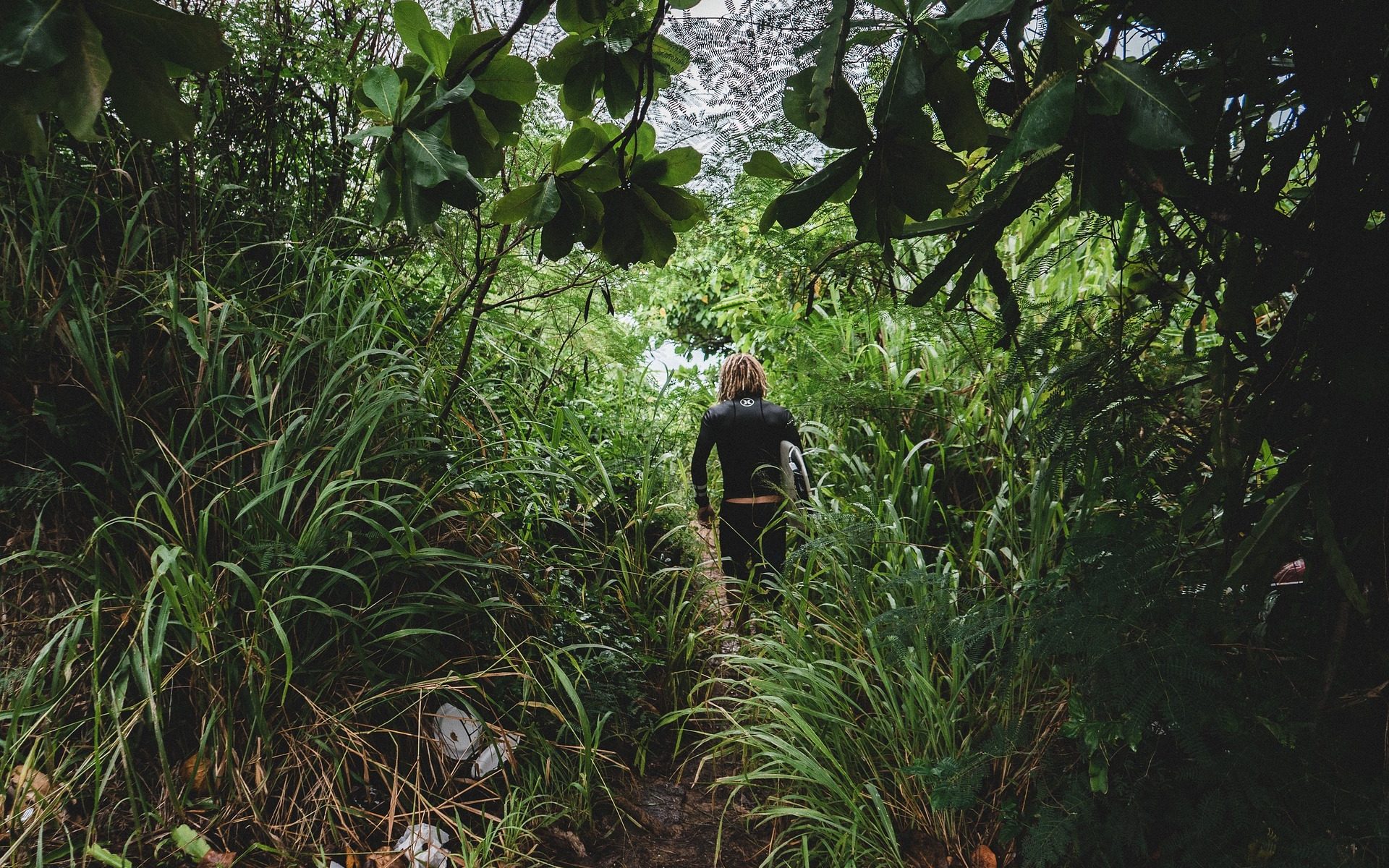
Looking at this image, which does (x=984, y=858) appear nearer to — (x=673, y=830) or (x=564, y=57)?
(x=673, y=830)

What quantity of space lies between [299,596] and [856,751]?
5.58 feet

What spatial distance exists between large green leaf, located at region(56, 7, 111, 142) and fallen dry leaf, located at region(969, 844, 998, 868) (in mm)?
2380

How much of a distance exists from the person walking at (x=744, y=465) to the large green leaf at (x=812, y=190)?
9.93 ft

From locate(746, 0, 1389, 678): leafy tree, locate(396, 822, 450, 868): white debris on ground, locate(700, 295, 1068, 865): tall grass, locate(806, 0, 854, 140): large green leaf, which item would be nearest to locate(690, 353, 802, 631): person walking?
locate(700, 295, 1068, 865): tall grass

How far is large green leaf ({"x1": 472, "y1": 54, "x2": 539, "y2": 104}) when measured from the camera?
1.21 meters

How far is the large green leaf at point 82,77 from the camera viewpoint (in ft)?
2.32

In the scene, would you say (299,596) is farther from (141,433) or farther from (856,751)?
(856,751)

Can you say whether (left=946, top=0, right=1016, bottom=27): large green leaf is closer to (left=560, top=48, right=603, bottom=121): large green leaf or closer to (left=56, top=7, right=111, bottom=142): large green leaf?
(left=560, top=48, right=603, bottom=121): large green leaf

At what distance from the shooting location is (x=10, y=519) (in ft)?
7.50

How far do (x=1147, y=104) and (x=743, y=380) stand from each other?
3461 mm

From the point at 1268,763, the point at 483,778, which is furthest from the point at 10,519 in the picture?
the point at 1268,763

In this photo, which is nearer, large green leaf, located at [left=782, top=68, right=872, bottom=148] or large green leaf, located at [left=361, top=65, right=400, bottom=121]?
large green leaf, located at [left=782, top=68, right=872, bottom=148]

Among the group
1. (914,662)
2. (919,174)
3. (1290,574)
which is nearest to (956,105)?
(919,174)

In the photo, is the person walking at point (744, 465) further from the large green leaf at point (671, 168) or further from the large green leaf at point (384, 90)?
the large green leaf at point (384, 90)
